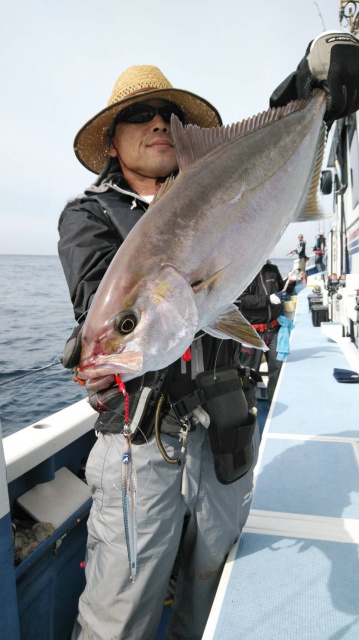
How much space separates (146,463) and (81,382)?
0.77 meters

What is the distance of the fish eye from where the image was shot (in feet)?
3.69

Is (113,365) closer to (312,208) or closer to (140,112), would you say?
(312,208)

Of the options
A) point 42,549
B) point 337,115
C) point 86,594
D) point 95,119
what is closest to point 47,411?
point 42,549

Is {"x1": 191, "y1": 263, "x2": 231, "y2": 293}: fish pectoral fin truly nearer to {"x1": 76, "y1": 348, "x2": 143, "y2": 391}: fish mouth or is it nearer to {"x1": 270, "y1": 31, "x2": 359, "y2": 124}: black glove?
{"x1": 76, "y1": 348, "x2": 143, "y2": 391}: fish mouth

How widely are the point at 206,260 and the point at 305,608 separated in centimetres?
167

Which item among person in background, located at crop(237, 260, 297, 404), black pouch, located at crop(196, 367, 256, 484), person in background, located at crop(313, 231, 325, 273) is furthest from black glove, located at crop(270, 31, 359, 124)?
person in background, located at crop(313, 231, 325, 273)

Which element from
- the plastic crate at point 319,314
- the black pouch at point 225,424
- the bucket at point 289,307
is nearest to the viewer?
the black pouch at point 225,424

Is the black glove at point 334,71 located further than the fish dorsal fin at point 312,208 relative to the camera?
Yes

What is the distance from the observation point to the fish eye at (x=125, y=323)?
1124mm

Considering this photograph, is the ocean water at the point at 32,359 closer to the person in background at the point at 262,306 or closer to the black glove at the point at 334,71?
the black glove at the point at 334,71

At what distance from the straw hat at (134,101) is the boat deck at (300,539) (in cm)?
235

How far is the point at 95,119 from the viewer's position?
6.84 feet

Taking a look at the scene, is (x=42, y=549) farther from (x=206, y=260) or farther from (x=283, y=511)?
(x=206, y=260)

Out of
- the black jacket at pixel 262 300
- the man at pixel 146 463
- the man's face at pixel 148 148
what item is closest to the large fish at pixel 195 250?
the man at pixel 146 463
